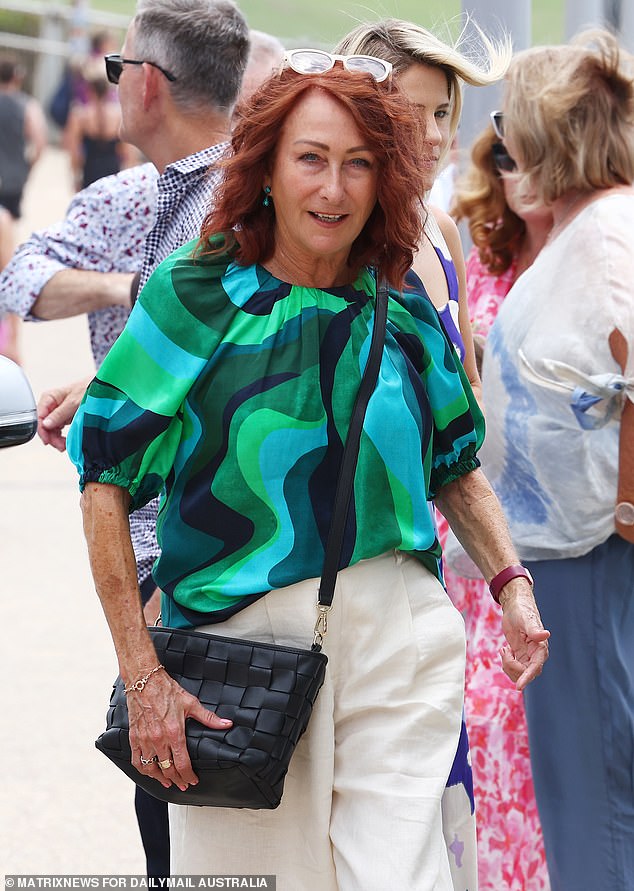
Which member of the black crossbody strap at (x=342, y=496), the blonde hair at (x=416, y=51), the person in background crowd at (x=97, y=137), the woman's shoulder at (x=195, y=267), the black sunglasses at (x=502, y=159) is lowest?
the person in background crowd at (x=97, y=137)

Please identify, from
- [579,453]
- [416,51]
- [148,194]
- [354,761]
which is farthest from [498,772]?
[416,51]

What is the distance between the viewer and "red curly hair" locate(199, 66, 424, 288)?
2.56 metres

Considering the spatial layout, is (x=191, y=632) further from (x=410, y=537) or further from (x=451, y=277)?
(x=451, y=277)

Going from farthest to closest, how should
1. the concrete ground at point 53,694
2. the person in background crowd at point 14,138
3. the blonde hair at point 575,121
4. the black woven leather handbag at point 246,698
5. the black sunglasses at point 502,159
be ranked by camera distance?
the person in background crowd at point 14,138 → the concrete ground at point 53,694 → the black sunglasses at point 502,159 → the blonde hair at point 575,121 → the black woven leather handbag at point 246,698

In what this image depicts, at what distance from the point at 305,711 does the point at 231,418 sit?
501 millimetres

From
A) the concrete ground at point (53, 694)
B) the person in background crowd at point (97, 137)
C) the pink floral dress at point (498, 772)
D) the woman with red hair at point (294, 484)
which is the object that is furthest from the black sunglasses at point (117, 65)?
the person in background crowd at point (97, 137)

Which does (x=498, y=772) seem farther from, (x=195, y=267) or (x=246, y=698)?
(x=195, y=267)

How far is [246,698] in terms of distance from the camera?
2.47 meters

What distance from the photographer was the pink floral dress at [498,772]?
3875 mm

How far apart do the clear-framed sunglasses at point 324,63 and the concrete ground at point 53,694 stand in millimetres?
2560

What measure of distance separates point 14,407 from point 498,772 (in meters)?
1.92

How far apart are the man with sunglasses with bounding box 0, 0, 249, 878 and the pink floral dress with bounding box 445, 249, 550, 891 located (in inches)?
34.8

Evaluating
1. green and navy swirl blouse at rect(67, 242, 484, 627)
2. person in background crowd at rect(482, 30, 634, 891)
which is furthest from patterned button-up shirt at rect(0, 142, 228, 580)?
green and navy swirl blouse at rect(67, 242, 484, 627)

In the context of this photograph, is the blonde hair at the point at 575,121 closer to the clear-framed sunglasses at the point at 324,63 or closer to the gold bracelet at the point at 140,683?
the clear-framed sunglasses at the point at 324,63
